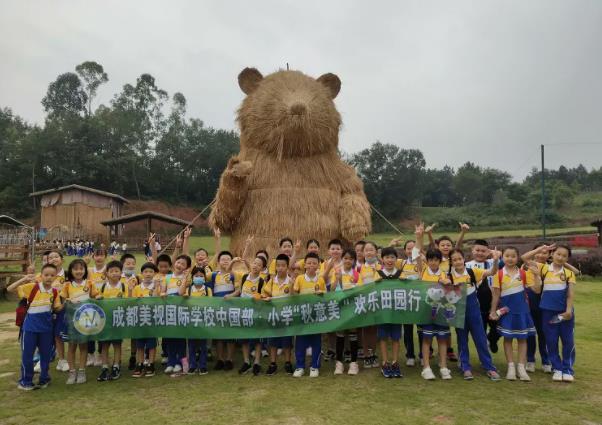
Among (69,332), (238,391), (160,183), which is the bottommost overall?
(238,391)

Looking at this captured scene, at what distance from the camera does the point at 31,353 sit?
421 centimetres

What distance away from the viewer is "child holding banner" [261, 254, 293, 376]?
4598mm

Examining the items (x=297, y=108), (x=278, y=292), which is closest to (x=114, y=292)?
(x=278, y=292)

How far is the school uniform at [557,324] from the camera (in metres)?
4.19

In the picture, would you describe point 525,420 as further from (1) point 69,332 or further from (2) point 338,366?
(1) point 69,332

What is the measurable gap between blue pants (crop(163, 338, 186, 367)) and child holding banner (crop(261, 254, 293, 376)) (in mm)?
967

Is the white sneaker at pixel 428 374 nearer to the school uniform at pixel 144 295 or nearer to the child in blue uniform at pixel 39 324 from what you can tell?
the school uniform at pixel 144 295

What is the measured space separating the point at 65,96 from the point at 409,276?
46.5 meters

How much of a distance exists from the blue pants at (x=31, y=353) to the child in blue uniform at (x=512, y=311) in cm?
439

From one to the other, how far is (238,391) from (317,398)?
0.75 metres

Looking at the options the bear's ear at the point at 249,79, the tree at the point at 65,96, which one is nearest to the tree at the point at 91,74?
the tree at the point at 65,96

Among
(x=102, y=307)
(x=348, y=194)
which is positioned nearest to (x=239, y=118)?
(x=348, y=194)

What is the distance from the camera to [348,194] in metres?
6.27

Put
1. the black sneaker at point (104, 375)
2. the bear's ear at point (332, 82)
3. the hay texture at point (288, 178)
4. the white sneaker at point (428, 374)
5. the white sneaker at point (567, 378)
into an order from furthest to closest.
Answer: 1. the bear's ear at point (332, 82)
2. the hay texture at point (288, 178)
3. the black sneaker at point (104, 375)
4. the white sneaker at point (428, 374)
5. the white sneaker at point (567, 378)
